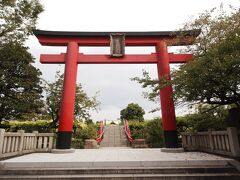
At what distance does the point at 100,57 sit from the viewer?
10086mm

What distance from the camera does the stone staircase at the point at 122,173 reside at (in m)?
5.21

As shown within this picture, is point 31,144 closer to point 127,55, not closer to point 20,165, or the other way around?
point 20,165

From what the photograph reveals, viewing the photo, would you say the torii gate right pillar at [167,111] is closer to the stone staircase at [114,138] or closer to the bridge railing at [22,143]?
the bridge railing at [22,143]

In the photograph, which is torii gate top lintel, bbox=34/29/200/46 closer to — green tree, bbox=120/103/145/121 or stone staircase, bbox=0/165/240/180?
stone staircase, bbox=0/165/240/180

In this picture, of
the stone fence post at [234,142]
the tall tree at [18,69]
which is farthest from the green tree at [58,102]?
the stone fence post at [234,142]

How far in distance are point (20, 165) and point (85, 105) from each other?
1010cm

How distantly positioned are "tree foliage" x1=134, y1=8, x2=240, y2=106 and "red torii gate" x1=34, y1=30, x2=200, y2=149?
178 centimetres

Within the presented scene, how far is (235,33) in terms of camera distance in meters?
5.64

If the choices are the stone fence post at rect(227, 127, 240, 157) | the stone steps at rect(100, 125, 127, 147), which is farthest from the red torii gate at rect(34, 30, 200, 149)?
the stone steps at rect(100, 125, 127, 147)

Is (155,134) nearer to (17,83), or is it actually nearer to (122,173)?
(122,173)

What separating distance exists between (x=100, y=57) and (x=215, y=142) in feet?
21.2

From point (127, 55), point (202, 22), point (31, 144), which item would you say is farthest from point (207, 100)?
point (31, 144)

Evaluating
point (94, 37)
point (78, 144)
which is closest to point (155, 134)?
point (78, 144)

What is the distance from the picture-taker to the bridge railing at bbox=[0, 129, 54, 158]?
7023mm
